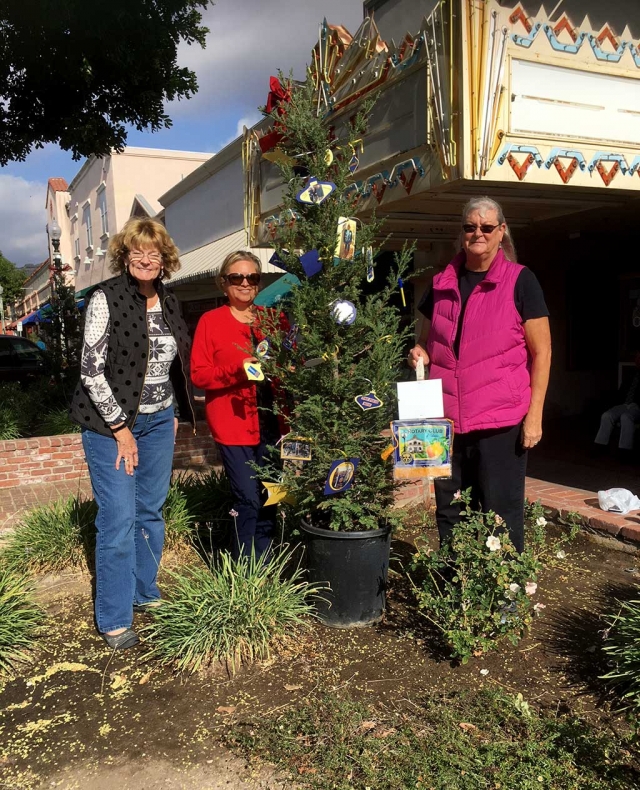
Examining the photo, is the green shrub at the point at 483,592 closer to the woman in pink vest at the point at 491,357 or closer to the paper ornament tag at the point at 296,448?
the woman in pink vest at the point at 491,357

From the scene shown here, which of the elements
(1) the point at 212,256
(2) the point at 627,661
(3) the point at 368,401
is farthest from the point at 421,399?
(1) the point at 212,256

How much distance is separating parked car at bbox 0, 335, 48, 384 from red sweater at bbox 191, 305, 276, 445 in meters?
13.8

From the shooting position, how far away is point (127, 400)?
3230 millimetres

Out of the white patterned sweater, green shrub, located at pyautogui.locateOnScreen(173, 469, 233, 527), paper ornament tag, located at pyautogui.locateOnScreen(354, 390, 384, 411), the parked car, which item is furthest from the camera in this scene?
the parked car

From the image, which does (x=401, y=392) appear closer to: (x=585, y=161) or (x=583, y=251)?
(x=585, y=161)

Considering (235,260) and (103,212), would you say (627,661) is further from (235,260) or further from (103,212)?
(103,212)

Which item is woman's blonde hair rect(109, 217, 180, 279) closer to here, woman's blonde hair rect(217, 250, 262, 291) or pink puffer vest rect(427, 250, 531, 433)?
woman's blonde hair rect(217, 250, 262, 291)

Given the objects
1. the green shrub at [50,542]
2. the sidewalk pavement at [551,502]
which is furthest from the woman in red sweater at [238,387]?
the sidewalk pavement at [551,502]

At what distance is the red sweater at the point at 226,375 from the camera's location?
3512 mm

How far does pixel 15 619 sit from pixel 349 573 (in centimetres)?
181

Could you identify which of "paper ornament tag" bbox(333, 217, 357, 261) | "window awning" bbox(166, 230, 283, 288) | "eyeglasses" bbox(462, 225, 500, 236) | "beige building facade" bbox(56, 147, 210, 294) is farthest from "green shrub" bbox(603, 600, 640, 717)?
"beige building facade" bbox(56, 147, 210, 294)

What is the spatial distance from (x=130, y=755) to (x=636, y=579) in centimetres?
306

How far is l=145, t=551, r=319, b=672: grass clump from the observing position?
3016mm

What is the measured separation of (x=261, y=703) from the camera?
9.02ft
